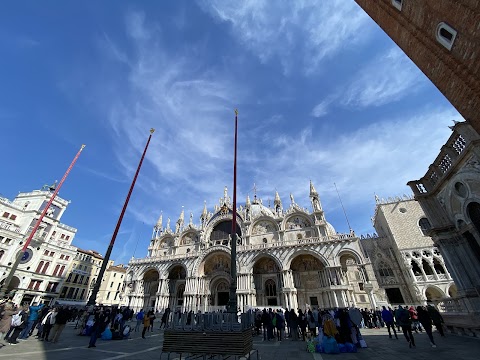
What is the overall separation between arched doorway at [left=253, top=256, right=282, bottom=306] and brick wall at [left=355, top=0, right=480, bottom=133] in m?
23.4

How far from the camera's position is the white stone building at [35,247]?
101 feet

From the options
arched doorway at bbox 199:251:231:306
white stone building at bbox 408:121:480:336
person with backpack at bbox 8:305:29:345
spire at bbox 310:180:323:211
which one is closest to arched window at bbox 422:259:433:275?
spire at bbox 310:180:323:211

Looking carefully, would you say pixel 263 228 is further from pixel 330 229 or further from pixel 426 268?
pixel 426 268

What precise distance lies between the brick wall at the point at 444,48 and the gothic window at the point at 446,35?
121 millimetres

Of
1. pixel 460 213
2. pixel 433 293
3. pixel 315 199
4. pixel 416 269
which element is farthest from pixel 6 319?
pixel 433 293

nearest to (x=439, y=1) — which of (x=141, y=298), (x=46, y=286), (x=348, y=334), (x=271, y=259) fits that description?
(x=348, y=334)

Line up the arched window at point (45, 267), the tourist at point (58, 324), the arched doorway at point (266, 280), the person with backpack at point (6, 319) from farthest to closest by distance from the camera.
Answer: the arched window at point (45, 267)
the arched doorway at point (266, 280)
the tourist at point (58, 324)
the person with backpack at point (6, 319)

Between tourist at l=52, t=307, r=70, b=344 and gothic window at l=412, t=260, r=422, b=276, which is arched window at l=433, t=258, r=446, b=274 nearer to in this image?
gothic window at l=412, t=260, r=422, b=276

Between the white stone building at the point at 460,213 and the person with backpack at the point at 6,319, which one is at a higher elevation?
the white stone building at the point at 460,213

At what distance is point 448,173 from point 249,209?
24.3 metres

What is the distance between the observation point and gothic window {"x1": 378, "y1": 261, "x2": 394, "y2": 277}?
29.1 meters

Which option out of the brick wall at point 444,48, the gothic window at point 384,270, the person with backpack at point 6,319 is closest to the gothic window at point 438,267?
the gothic window at point 384,270

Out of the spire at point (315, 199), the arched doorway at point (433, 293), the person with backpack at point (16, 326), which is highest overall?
the spire at point (315, 199)

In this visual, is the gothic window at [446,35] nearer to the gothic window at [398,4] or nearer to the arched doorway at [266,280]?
the gothic window at [398,4]
